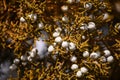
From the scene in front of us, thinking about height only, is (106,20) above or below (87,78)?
above

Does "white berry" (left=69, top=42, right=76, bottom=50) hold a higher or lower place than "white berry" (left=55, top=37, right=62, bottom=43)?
lower

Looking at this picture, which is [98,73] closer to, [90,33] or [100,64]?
[100,64]

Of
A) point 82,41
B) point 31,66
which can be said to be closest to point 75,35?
point 82,41

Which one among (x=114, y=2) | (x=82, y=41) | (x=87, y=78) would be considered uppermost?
(x=114, y=2)

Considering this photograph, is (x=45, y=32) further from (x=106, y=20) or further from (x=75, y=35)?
(x=106, y=20)

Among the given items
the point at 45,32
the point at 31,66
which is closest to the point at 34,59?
the point at 31,66

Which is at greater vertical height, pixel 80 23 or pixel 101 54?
pixel 80 23

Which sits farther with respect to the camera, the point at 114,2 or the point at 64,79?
the point at 114,2

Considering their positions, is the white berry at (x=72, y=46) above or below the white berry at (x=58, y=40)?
below

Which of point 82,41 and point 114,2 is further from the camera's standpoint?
point 114,2
